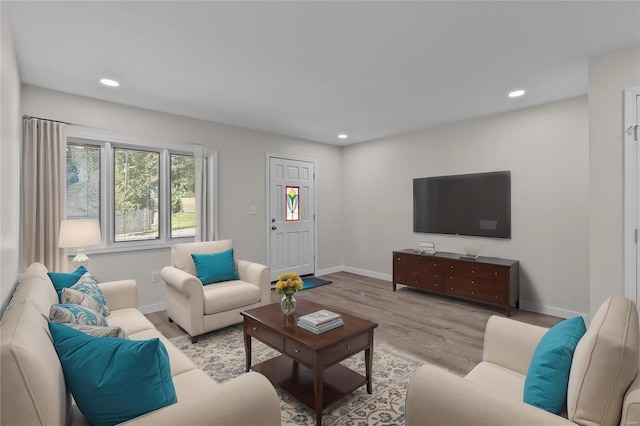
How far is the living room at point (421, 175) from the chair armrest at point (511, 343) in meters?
1.40

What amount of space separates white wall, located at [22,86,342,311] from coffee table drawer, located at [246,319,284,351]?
220 centimetres

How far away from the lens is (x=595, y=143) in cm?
259

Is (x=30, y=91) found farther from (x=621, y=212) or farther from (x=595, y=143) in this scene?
(x=621, y=212)

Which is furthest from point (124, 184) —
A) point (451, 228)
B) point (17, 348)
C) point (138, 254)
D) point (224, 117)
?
point (451, 228)

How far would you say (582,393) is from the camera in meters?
1.01

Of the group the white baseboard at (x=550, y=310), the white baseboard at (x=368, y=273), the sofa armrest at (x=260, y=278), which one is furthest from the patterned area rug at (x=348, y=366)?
the white baseboard at (x=368, y=273)

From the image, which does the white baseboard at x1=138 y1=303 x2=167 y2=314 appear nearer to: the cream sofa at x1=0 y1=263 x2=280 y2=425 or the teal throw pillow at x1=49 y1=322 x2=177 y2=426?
the cream sofa at x1=0 y1=263 x2=280 y2=425

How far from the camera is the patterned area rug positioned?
196 cm

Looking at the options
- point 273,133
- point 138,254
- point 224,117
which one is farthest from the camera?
point 273,133

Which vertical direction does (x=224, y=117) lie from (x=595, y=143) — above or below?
above

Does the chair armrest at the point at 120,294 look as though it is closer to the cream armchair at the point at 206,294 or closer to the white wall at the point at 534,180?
the cream armchair at the point at 206,294

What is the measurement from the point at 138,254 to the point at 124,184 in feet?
2.88

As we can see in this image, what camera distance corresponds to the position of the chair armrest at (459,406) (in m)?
1.03

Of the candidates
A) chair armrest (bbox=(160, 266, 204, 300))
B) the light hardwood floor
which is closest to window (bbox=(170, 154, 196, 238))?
the light hardwood floor
